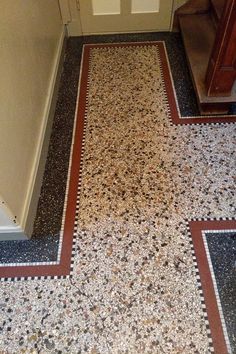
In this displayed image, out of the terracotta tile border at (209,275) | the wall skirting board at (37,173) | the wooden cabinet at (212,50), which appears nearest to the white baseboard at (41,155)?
the wall skirting board at (37,173)

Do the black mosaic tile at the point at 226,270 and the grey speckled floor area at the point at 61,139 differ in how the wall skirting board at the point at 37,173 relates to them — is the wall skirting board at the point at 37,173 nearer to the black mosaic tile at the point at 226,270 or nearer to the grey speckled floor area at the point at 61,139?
the grey speckled floor area at the point at 61,139

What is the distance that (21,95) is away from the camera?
4.35 ft

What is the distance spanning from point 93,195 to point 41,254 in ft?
1.20

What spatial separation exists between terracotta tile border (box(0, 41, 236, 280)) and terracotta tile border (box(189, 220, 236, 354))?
538 mm

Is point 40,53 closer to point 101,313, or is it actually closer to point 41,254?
point 41,254

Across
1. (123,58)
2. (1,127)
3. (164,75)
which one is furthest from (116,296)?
(123,58)

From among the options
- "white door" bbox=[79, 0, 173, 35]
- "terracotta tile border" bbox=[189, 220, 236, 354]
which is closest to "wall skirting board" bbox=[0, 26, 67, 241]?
"white door" bbox=[79, 0, 173, 35]

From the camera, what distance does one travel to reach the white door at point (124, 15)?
228 centimetres

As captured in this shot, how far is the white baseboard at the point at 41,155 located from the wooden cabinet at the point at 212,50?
0.89 m

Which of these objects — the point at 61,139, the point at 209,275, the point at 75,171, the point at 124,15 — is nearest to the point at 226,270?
the point at 209,275

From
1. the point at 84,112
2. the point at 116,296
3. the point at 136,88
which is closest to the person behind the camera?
the point at 116,296

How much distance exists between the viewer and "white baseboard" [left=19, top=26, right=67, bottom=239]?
1.32 metres

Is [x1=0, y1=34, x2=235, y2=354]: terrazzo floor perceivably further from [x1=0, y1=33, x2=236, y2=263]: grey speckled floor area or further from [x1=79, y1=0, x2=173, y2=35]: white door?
[x1=79, y1=0, x2=173, y2=35]: white door

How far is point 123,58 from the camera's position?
2.21 metres
